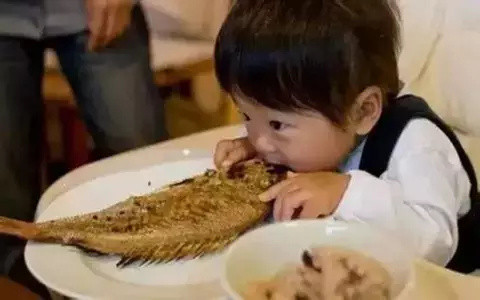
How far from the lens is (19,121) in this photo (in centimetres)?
140

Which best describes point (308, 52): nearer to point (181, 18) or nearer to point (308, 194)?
point (308, 194)

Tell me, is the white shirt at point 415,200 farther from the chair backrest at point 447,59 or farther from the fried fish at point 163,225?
the chair backrest at point 447,59

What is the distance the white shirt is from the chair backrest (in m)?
0.22

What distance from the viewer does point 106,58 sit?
1.40 meters

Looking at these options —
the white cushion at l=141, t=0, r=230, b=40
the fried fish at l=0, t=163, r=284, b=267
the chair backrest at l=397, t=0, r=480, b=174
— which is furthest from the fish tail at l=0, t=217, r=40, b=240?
the white cushion at l=141, t=0, r=230, b=40

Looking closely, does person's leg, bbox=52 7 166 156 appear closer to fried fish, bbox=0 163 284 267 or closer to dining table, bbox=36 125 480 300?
dining table, bbox=36 125 480 300

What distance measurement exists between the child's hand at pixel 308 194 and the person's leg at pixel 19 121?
2.09 feet

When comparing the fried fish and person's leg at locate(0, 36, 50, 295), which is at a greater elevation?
the fried fish

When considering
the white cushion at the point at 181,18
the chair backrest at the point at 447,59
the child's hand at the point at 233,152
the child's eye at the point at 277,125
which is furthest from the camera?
the white cushion at the point at 181,18

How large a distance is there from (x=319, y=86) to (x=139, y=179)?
0.86 feet

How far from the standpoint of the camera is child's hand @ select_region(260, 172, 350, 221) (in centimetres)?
85

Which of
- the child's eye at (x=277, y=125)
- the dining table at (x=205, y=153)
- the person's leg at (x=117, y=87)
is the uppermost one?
the child's eye at (x=277, y=125)

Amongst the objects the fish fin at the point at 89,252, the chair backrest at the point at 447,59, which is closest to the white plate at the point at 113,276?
the fish fin at the point at 89,252

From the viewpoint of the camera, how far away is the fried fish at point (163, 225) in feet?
2.74
